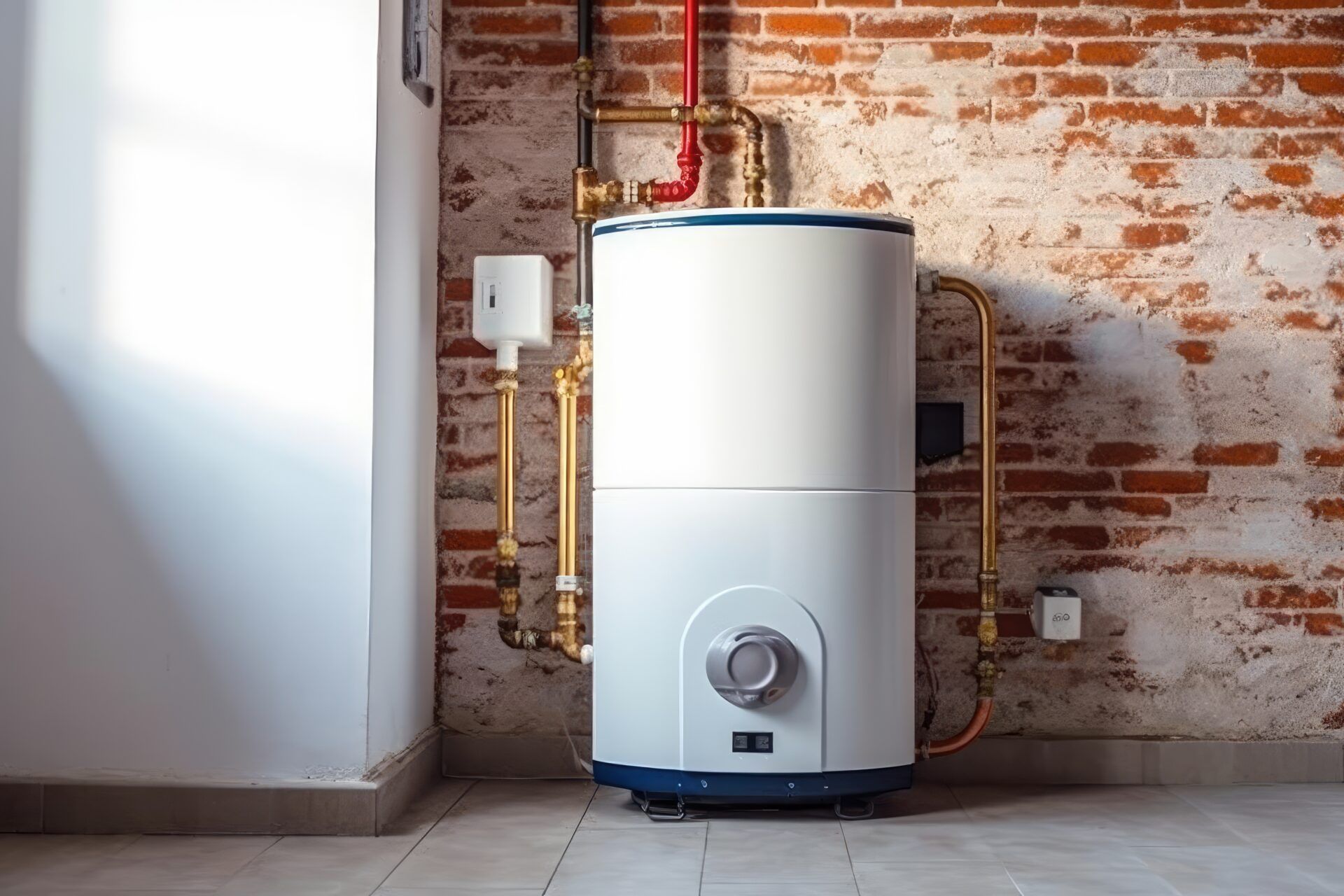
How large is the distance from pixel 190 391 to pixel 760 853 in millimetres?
1378

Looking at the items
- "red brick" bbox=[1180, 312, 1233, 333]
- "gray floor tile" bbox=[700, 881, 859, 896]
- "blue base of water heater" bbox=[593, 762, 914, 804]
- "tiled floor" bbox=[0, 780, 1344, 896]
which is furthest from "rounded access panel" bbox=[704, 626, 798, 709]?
"red brick" bbox=[1180, 312, 1233, 333]

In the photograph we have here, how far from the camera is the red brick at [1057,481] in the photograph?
3324mm

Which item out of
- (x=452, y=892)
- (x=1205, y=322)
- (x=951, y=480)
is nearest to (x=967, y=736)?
(x=951, y=480)

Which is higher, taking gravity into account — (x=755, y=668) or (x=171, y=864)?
(x=755, y=668)

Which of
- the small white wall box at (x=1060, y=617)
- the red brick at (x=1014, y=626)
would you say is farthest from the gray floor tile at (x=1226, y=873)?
the red brick at (x=1014, y=626)

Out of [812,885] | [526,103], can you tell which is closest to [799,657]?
[812,885]

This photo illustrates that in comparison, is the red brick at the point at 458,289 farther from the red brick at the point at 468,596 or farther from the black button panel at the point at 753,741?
the black button panel at the point at 753,741

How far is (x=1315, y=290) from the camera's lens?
3.32 metres

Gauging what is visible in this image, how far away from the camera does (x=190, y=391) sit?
108 inches

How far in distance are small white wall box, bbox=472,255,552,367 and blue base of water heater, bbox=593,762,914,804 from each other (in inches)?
39.0

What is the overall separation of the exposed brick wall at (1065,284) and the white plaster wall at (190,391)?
632mm

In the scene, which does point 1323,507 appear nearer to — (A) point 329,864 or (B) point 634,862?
(B) point 634,862

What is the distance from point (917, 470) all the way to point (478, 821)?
4.19ft

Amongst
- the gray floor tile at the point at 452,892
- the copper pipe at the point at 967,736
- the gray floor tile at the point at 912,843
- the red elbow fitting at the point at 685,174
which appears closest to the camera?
the gray floor tile at the point at 452,892
